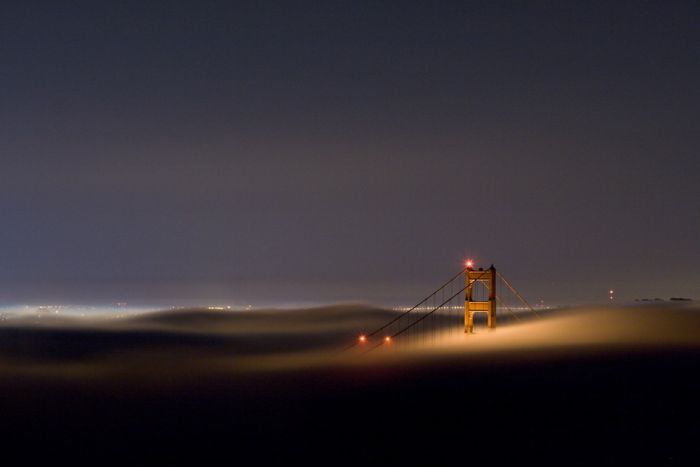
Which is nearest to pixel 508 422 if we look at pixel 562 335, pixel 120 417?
pixel 120 417

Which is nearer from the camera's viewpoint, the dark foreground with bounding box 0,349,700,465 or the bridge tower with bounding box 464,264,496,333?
the dark foreground with bounding box 0,349,700,465

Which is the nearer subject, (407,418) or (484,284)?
(407,418)

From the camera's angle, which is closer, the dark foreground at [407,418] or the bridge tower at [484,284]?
the dark foreground at [407,418]

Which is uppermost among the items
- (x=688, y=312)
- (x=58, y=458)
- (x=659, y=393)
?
(x=688, y=312)

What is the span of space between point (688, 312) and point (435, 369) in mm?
28966

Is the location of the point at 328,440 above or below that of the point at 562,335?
below

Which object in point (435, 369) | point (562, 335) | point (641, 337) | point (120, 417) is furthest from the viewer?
point (562, 335)

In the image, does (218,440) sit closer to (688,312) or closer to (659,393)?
(659,393)

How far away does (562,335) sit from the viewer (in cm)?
6262

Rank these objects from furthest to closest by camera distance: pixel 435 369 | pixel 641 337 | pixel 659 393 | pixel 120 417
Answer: pixel 641 337
pixel 435 369
pixel 120 417
pixel 659 393

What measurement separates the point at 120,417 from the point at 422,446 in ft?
55.7

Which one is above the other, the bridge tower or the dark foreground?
the bridge tower

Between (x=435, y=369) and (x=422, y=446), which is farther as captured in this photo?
(x=435, y=369)

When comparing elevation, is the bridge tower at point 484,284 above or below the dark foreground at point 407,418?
above
